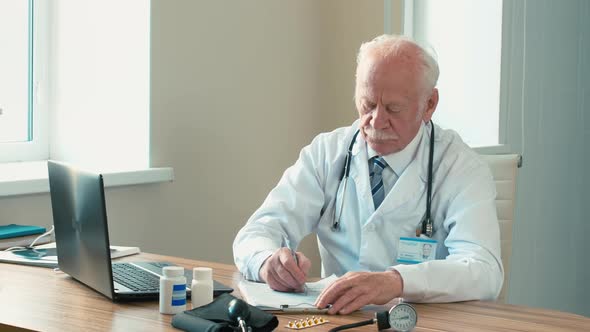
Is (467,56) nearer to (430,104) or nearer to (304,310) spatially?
(430,104)

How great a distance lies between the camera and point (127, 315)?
181 centimetres

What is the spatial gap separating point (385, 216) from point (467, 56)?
5.69 feet

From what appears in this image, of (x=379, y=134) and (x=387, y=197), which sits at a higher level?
(x=379, y=134)

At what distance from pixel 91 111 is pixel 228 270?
1247 mm

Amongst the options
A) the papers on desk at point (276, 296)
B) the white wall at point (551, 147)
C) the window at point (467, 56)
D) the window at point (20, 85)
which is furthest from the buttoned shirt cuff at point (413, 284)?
the white wall at point (551, 147)

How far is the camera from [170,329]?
1.71 meters

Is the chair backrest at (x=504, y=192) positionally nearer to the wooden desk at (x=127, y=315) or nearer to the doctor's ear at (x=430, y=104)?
the doctor's ear at (x=430, y=104)

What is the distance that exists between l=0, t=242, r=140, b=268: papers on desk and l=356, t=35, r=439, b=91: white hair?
87 cm

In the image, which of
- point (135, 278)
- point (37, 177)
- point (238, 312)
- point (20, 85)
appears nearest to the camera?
point (238, 312)

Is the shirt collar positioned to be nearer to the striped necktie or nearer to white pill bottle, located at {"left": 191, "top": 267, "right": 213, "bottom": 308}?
the striped necktie

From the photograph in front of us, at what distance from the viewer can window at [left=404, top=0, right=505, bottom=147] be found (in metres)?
3.90

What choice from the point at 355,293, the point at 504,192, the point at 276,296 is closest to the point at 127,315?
the point at 276,296

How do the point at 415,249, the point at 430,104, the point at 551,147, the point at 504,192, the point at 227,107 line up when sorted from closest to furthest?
the point at 415,249, the point at 430,104, the point at 504,192, the point at 227,107, the point at 551,147

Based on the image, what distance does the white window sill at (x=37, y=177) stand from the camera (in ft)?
8.85
